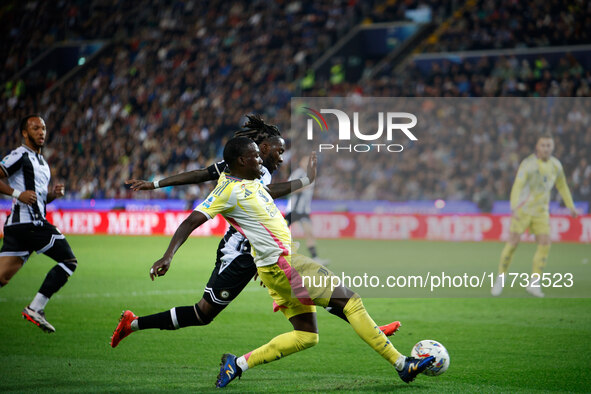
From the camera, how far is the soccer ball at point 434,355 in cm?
610

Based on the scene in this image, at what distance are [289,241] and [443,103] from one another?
20.4 meters

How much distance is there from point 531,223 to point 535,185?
582 millimetres

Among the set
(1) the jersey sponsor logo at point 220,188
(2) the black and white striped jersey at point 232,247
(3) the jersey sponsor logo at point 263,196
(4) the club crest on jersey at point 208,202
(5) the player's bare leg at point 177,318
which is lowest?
(5) the player's bare leg at point 177,318

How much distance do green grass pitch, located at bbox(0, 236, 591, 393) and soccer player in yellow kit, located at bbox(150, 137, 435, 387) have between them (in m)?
0.30

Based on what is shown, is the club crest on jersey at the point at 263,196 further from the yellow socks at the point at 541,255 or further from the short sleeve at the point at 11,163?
the yellow socks at the point at 541,255

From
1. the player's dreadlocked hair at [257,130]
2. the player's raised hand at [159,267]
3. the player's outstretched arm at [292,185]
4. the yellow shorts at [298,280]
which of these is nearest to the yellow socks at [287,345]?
the yellow shorts at [298,280]

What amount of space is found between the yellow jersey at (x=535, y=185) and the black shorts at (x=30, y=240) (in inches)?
260

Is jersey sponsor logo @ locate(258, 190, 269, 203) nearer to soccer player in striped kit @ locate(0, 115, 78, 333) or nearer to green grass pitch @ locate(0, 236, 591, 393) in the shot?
green grass pitch @ locate(0, 236, 591, 393)

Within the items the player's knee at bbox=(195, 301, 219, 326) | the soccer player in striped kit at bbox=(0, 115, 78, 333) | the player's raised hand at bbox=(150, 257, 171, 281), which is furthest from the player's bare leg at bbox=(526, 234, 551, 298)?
the player's raised hand at bbox=(150, 257, 171, 281)

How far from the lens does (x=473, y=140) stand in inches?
963

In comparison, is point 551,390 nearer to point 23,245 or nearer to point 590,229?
point 23,245

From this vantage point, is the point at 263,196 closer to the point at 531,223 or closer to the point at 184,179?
the point at 184,179

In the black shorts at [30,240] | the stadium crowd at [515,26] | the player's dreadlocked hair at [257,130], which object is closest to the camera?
the player's dreadlocked hair at [257,130]

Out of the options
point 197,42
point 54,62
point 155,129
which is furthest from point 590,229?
point 54,62
